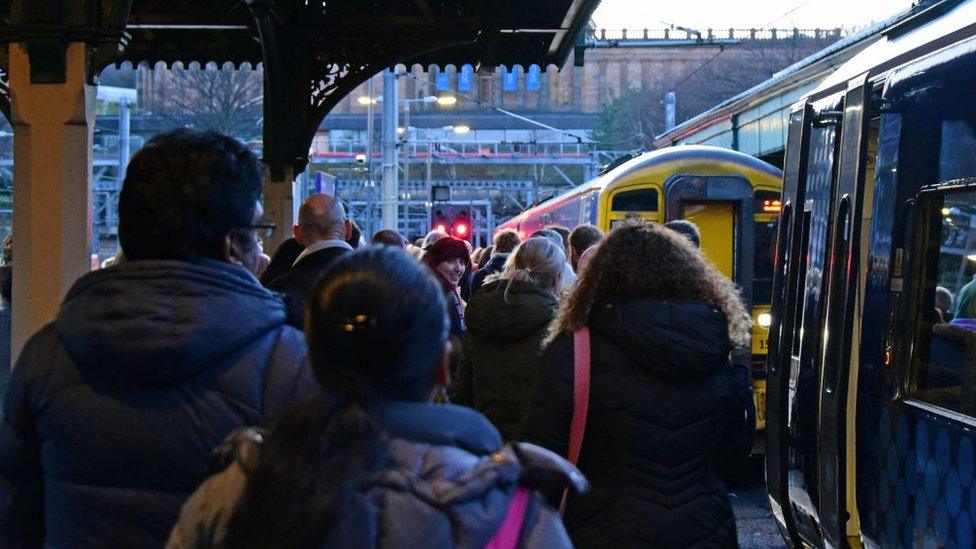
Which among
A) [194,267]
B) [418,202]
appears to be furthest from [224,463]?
[418,202]

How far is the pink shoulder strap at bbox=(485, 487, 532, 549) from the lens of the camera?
1.92 meters

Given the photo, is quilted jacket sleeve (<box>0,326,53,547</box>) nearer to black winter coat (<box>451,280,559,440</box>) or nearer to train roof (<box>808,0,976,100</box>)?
black winter coat (<box>451,280,559,440</box>)

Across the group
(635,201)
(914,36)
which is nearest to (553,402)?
(914,36)

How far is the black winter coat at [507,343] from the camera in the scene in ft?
18.3

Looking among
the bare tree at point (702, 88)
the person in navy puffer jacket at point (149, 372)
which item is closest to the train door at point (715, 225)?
the person in navy puffer jacket at point (149, 372)

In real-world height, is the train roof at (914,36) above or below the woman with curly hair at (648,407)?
above

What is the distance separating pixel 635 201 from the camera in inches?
597

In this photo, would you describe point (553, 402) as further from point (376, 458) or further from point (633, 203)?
point (633, 203)

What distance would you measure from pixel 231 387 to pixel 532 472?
2.88 feet

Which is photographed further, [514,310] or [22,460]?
[514,310]

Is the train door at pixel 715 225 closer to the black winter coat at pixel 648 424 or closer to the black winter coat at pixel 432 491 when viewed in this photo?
the black winter coat at pixel 648 424

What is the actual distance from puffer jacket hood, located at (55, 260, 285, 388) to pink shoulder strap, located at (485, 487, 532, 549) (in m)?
0.87

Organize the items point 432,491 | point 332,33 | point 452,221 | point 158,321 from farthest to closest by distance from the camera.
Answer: point 452,221, point 332,33, point 158,321, point 432,491

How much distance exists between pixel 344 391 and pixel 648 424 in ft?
7.21
